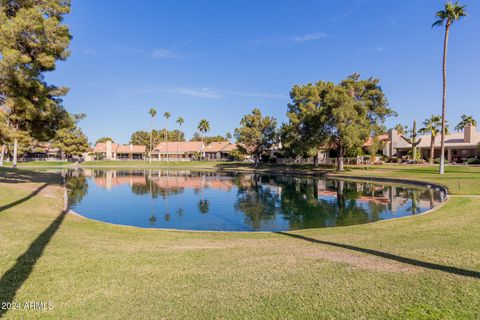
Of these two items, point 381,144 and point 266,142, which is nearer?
point 381,144

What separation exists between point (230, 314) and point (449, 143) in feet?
213

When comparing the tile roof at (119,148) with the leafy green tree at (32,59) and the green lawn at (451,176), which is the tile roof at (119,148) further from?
the leafy green tree at (32,59)

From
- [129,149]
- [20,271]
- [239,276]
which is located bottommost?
[239,276]

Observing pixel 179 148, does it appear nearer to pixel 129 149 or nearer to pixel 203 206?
pixel 129 149

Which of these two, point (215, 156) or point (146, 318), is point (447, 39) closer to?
point (146, 318)

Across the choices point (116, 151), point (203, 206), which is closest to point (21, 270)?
point (203, 206)

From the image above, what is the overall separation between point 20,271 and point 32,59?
57.0 ft

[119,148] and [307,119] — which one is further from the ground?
[307,119]

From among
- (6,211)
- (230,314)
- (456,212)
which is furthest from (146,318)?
(456,212)

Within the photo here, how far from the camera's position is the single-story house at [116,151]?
109 m

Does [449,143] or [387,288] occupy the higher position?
[449,143]

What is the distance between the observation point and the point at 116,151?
110812 mm

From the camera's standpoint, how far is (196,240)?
10.4 metres

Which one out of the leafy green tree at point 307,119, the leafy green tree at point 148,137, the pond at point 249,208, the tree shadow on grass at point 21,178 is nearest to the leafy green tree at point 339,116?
the leafy green tree at point 307,119
